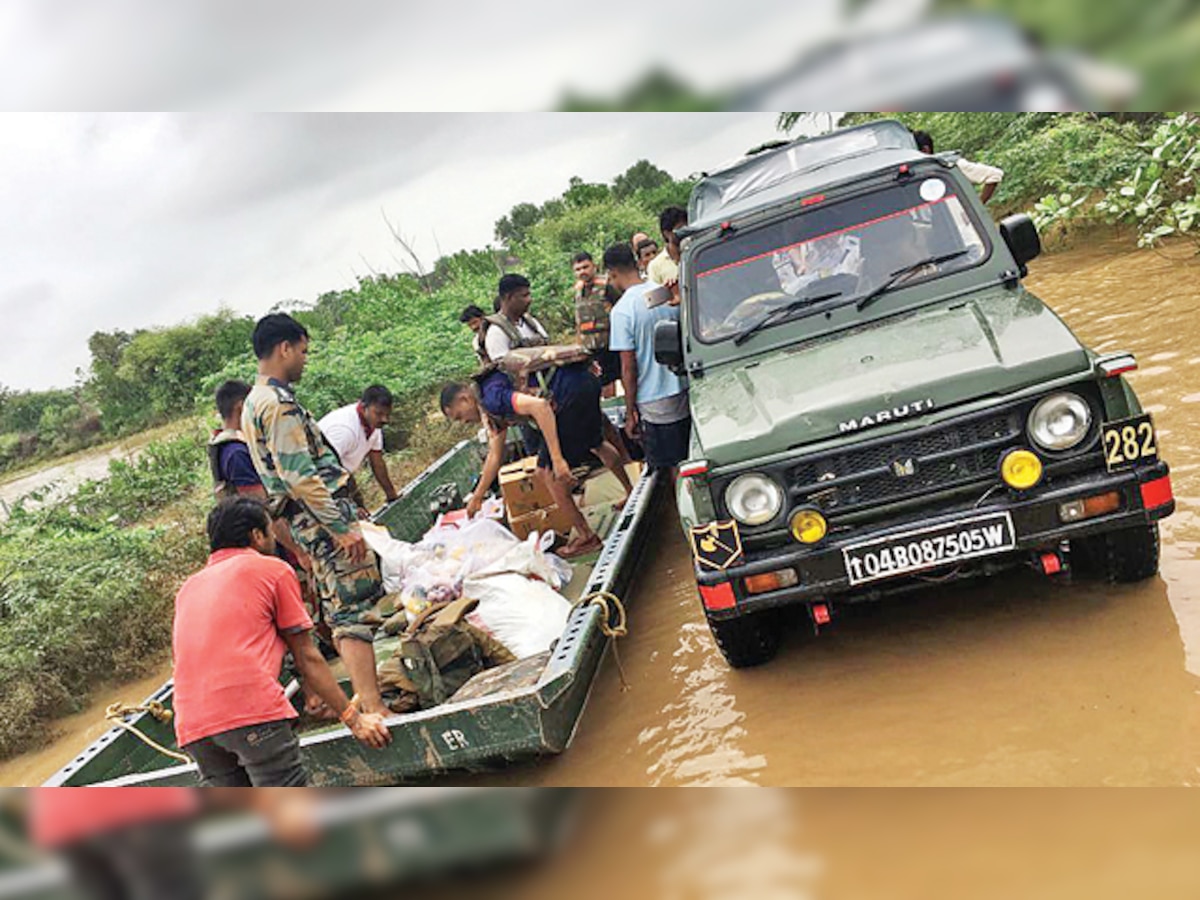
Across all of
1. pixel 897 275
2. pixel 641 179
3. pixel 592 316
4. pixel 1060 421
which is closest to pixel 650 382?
pixel 897 275

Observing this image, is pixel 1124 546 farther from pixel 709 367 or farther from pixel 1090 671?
pixel 709 367

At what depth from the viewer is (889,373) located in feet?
11.5

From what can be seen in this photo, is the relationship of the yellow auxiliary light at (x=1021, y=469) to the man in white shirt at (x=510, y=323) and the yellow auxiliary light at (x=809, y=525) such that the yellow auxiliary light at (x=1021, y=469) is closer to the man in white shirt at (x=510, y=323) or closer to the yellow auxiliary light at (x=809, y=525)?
the yellow auxiliary light at (x=809, y=525)

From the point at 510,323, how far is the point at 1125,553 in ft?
12.0

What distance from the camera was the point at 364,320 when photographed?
1953cm

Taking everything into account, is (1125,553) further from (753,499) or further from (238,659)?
(238,659)

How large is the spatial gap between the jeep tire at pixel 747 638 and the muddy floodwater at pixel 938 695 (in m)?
0.07

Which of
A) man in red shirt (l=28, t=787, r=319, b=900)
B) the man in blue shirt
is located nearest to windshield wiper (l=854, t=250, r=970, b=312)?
the man in blue shirt

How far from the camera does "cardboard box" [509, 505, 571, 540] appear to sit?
18.4 feet

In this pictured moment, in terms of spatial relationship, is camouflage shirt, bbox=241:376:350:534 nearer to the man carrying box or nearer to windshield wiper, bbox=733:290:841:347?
the man carrying box

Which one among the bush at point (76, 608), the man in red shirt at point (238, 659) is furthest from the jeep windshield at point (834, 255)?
the bush at point (76, 608)

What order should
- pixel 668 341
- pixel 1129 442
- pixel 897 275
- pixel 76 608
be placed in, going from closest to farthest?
pixel 1129 442 < pixel 897 275 < pixel 668 341 < pixel 76 608

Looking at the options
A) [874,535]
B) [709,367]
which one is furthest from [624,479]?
[874,535]

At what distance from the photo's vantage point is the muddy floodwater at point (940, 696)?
115 inches
